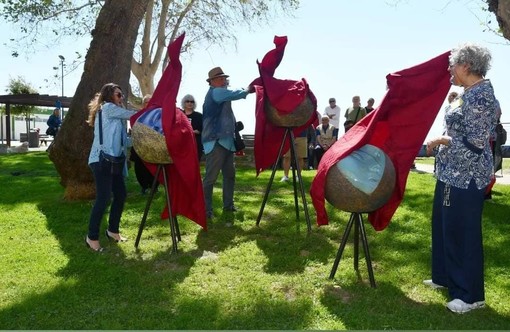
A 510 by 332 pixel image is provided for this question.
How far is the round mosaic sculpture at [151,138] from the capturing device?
19.0 ft

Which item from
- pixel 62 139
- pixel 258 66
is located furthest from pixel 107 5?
pixel 258 66

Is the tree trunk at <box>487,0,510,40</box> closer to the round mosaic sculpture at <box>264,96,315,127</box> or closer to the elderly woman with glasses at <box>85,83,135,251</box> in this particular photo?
the round mosaic sculpture at <box>264,96,315,127</box>

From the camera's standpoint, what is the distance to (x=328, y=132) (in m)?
14.5

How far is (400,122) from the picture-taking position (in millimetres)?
4918

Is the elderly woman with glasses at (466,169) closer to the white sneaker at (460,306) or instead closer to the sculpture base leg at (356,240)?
the white sneaker at (460,306)

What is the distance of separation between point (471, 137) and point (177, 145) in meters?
3.06

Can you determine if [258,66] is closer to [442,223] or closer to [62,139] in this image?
[442,223]

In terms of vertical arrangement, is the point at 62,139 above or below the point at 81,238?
above

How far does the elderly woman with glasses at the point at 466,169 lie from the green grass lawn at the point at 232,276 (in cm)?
29

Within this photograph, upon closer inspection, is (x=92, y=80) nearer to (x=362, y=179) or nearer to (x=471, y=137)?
(x=362, y=179)

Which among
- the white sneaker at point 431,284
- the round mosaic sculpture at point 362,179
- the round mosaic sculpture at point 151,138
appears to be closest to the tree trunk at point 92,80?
the round mosaic sculpture at point 151,138

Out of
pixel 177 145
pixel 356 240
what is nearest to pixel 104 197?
pixel 177 145

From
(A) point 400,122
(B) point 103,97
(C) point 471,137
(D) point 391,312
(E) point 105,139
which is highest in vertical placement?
(B) point 103,97

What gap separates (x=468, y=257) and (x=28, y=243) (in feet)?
17.3
